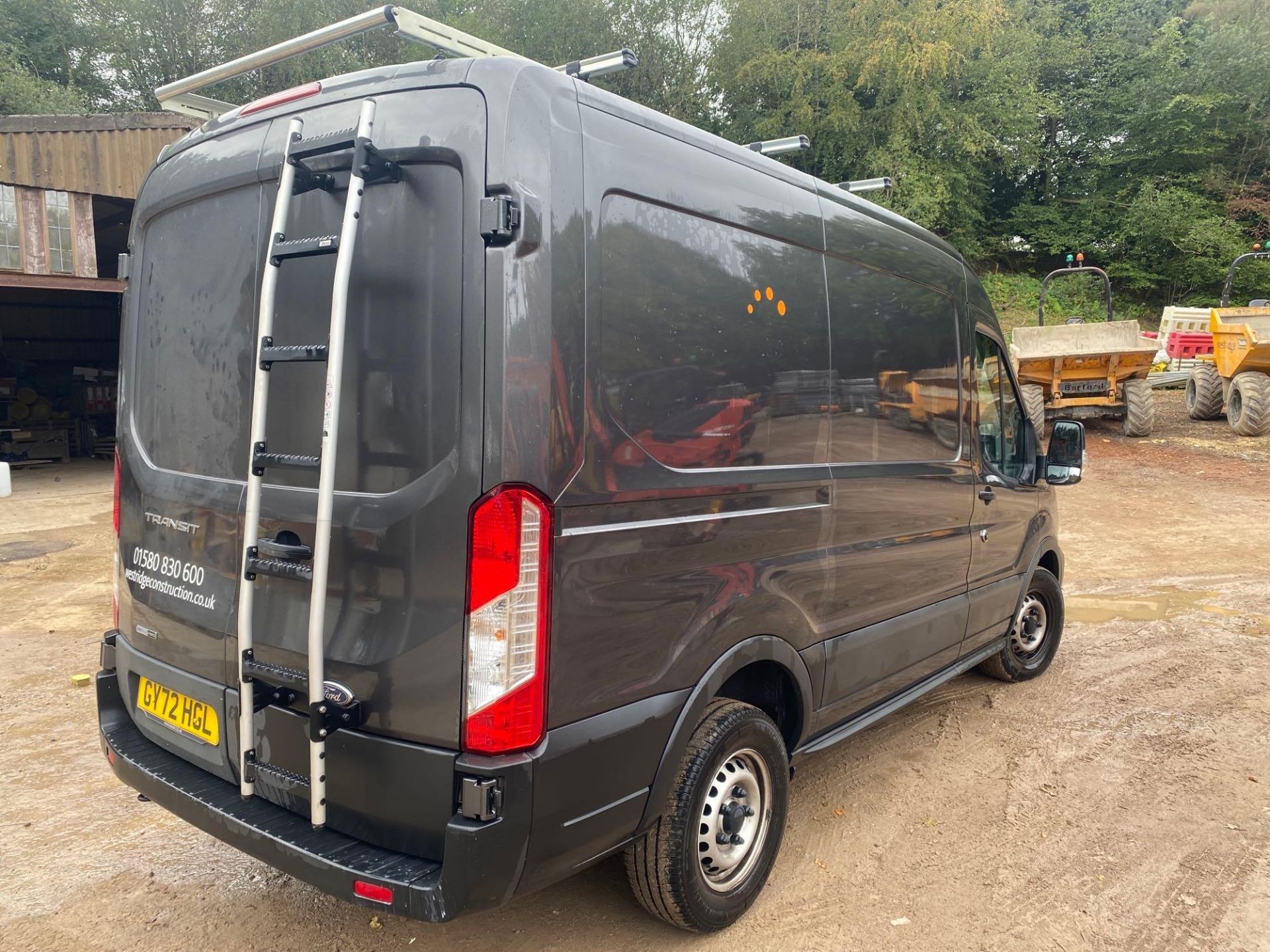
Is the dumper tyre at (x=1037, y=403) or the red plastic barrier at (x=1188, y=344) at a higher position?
the red plastic barrier at (x=1188, y=344)

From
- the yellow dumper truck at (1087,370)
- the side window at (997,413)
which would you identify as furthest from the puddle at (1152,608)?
the yellow dumper truck at (1087,370)

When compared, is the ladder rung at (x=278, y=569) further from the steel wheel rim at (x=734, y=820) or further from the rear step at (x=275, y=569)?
the steel wheel rim at (x=734, y=820)

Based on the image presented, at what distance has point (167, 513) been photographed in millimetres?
2611

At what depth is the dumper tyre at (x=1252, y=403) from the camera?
1366cm

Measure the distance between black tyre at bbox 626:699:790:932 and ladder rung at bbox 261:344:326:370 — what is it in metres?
1.46

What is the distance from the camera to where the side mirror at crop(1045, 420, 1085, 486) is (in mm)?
4496

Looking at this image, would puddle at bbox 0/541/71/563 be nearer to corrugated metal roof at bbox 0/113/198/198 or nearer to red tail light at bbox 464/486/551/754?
corrugated metal roof at bbox 0/113/198/198

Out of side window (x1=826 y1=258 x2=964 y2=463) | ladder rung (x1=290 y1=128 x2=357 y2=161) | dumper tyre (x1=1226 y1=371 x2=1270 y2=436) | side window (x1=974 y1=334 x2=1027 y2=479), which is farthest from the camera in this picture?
dumper tyre (x1=1226 y1=371 x2=1270 y2=436)

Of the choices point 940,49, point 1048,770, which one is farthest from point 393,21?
point 940,49

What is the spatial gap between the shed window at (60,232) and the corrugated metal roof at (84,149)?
0.62 ft

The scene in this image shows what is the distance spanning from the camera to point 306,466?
2.12m

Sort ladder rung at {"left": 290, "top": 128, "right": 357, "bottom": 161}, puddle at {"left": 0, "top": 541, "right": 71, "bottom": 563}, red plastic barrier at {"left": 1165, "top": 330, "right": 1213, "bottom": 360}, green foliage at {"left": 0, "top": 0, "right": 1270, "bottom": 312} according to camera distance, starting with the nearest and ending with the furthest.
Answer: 1. ladder rung at {"left": 290, "top": 128, "right": 357, "bottom": 161}
2. puddle at {"left": 0, "top": 541, "right": 71, "bottom": 563}
3. red plastic barrier at {"left": 1165, "top": 330, "right": 1213, "bottom": 360}
4. green foliage at {"left": 0, "top": 0, "right": 1270, "bottom": 312}

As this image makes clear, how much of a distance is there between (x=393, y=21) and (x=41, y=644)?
17.1 feet

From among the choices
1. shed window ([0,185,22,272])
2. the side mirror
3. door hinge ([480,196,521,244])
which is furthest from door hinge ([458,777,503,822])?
shed window ([0,185,22,272])
